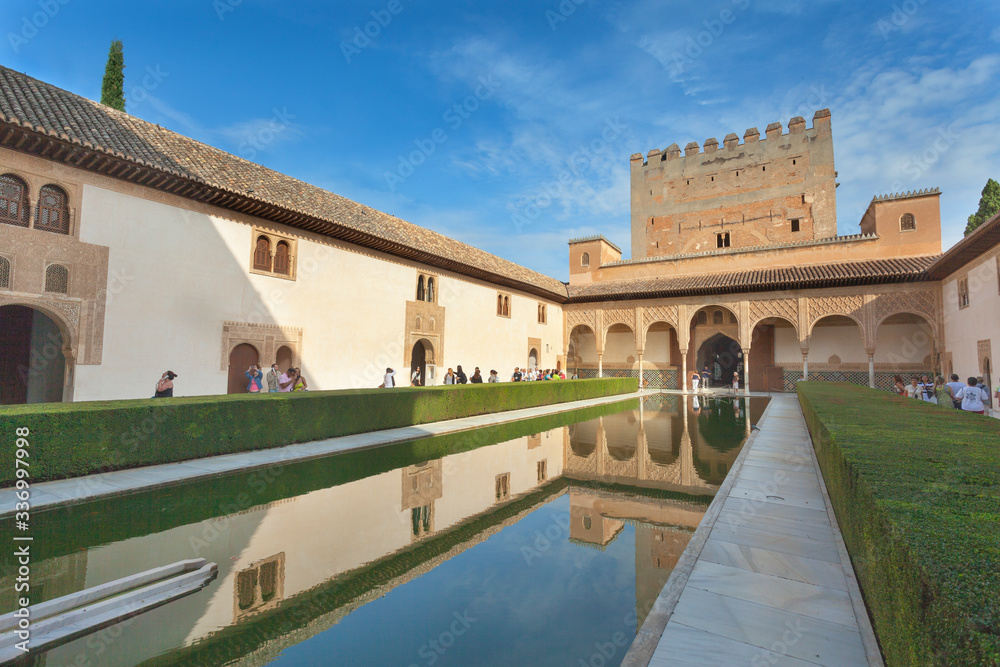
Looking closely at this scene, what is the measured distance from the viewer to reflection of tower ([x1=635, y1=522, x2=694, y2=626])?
313 cm

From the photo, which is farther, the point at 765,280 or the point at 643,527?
the point at 765,280

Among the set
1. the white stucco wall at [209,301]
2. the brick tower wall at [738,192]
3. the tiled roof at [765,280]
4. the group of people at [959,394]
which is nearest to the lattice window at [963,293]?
the tiled roof at [765,280]

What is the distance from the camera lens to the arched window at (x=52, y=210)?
802 cm

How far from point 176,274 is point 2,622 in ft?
28.3

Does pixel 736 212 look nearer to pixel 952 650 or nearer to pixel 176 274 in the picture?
pixel 176 274

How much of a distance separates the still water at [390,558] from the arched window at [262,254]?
6277 mm

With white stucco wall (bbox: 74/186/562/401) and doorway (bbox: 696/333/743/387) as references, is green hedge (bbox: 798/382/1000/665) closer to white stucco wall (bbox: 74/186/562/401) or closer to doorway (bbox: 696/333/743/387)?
white stucco wall (bbox: 74/186/562/401)

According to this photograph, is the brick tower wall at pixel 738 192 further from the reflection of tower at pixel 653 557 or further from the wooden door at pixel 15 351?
the wooden door at pixel 15 351

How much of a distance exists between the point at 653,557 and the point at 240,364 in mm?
10118

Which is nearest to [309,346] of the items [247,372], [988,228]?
[247,372]

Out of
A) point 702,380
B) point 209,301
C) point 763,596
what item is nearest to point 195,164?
point 209,301

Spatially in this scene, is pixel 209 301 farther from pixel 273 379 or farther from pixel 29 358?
pixel 29 358

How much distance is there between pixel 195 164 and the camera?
33.5ft

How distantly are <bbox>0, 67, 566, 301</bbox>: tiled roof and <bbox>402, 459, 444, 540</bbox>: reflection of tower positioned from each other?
7556 mm
